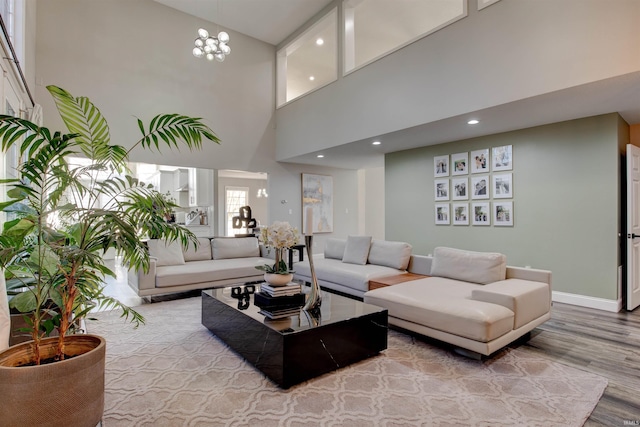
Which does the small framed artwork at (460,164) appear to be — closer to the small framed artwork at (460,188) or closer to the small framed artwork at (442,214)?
the small framed artwork at (460,188)

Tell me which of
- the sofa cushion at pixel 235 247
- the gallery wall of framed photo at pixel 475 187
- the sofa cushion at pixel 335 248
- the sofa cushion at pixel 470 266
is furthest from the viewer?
the sofa cushion at pixel 235 247

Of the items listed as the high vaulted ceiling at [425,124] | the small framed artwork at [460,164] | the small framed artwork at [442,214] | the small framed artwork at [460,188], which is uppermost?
the high vaulted ceiling at [425,124]

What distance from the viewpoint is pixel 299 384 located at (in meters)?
2.25

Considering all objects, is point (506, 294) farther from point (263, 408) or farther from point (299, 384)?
point (263, 408)

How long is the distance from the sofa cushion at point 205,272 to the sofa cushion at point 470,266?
2692 millimetres

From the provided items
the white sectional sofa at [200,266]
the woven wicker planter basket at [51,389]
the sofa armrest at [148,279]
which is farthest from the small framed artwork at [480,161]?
the woven wicker planter basket at [51,389]

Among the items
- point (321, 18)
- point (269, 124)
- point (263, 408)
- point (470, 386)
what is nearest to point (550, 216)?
point (470, 386)

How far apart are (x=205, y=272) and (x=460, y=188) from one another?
164 inches

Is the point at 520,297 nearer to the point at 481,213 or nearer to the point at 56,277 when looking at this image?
the point at 481,213

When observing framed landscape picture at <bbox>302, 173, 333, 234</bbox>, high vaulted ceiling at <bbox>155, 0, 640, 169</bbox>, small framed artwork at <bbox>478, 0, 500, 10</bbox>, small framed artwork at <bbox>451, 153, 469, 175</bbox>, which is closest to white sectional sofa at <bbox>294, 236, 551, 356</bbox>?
high vaulted ceiling at <bbox>155, 0, 640, 169</bbox>

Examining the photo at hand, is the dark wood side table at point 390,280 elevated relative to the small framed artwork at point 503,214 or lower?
lower

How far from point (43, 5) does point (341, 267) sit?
5900mm

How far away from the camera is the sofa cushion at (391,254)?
4.38 metres

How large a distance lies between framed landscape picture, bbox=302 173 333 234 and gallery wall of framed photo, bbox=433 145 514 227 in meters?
3.26
